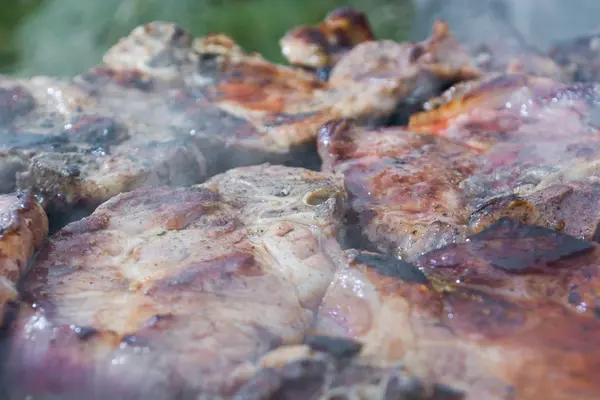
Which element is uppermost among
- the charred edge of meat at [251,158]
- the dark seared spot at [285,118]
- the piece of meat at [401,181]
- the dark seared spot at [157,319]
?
the piece of meat at [401,181]

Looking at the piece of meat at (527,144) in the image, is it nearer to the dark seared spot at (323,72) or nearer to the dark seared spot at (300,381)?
the dark seared spot at (300,381)

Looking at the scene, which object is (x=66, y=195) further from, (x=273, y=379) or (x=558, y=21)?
(x=558, y=21)

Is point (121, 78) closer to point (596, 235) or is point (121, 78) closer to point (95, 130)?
point (95, 130)

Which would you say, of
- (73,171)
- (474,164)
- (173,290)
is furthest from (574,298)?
(73,171)

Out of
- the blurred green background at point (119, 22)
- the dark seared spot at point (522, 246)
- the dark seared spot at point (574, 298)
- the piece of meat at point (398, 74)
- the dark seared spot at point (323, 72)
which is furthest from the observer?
the blurred green background at point (119, 22)

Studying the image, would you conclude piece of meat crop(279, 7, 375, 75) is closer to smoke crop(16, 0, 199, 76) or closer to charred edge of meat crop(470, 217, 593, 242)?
smoke crop(16, 0, 199, 76)

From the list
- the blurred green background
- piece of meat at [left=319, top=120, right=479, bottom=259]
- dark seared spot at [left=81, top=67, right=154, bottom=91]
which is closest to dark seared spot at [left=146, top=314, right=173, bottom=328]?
piece of meat at [left=319, top=120, right=479, bottom=259]

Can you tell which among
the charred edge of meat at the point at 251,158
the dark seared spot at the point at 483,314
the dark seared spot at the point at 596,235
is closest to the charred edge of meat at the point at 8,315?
the dark seared spot at the point at 483,314
